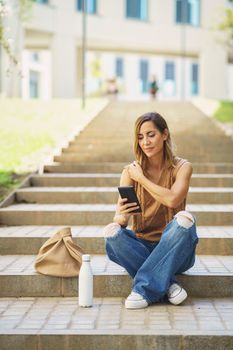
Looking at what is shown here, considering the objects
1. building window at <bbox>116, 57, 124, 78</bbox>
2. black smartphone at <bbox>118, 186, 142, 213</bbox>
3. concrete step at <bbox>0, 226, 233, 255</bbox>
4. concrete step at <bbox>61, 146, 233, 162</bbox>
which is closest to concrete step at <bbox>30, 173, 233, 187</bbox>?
concrete step at <bbox>61, 146, 233, 162</bbox>

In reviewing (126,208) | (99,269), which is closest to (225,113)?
(99,269)

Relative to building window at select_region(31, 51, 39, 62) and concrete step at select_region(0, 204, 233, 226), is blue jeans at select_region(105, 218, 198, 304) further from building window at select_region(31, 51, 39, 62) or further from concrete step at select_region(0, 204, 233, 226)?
building window at select_region(31, 51, 39, 62)

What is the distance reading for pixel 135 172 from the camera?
18.0 feet

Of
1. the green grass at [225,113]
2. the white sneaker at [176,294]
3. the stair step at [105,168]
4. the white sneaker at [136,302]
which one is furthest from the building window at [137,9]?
the white sneaker at [136,302]

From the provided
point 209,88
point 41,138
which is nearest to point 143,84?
point 209,88

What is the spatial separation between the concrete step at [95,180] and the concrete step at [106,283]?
368cm

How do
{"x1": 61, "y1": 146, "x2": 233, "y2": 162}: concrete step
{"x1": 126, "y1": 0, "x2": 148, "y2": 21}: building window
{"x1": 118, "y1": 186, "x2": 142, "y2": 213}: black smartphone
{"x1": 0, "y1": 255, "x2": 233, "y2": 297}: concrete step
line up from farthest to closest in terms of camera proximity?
{"x1": 126, "y1": 0, "x2": 148, "y2": 21}: building window → {"x1": 61, "y1": 146, "x2": 233, "y2": 162}: concrete step → {"x1": 0, "y1": 255, "x2": 233, "y2": 297}: concrete step → {"x1": 118, "y1": 186, "x2": 142, "y2": 213}: black smartphone

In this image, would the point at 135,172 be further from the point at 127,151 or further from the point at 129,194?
the point at 127,151

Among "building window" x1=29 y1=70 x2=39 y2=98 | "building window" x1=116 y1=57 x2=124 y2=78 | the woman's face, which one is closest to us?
the woman's face

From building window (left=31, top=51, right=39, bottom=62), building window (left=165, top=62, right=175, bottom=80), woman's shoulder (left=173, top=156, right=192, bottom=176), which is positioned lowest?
woman's shoulder (left=173, top=156, right=192, bottom=176)

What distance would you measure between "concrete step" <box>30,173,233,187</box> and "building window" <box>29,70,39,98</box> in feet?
127

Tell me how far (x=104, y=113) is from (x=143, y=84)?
34.0 metres

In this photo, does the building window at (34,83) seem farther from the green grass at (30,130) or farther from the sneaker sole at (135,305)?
the sneaker sole at (135,305)

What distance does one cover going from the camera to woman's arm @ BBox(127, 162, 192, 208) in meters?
5.36
